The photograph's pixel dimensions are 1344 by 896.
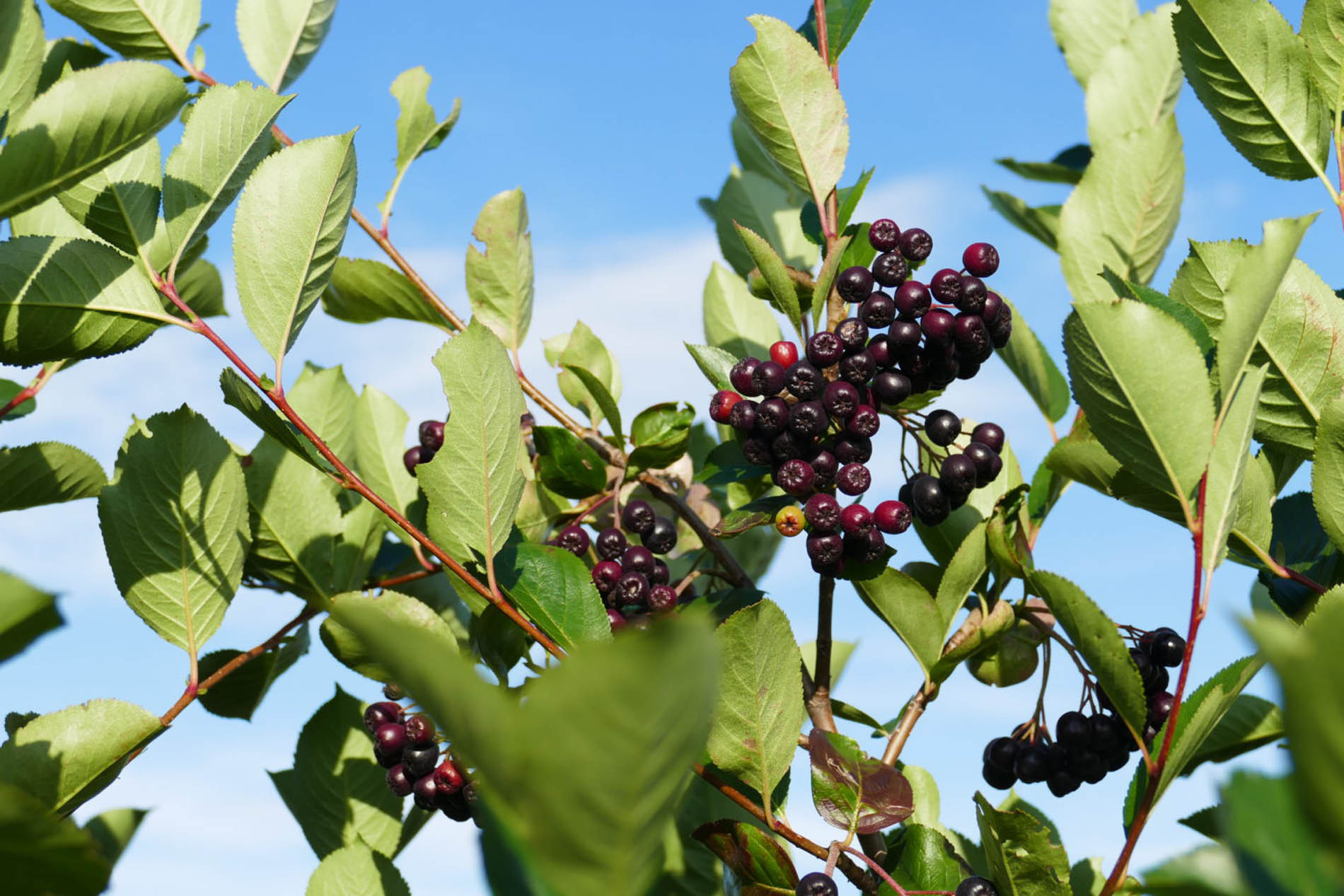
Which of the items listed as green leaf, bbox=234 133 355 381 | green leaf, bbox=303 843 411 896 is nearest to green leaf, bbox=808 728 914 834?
green leaf, bbox=303 843 411 896

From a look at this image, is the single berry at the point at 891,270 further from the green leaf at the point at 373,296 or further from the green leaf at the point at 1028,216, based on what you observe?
the green leaf at the point at 373,296

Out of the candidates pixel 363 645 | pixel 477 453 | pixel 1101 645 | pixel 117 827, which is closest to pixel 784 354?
pixel 477 453

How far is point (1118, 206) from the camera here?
2.03 metres

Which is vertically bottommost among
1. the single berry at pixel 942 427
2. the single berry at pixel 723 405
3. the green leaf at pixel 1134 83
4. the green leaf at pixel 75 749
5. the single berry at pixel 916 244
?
the green leaf at pixel 75 749

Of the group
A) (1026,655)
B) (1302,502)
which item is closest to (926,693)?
(1026,655)

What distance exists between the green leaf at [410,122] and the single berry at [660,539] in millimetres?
717

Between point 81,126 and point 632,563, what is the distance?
Answer: 45.2 inches

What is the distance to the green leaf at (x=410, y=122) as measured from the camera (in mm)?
2396

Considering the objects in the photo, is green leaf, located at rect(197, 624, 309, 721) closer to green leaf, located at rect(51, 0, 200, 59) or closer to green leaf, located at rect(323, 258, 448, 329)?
green leaf, located at rect(323, 258, 448, 329)

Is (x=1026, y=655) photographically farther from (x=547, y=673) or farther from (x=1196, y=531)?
(x=547, y=673)

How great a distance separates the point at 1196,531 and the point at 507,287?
1543mm

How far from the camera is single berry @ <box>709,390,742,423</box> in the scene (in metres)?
1.99

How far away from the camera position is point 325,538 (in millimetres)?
2137

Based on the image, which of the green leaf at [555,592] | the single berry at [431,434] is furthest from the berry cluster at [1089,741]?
the single berry at [431,434]
